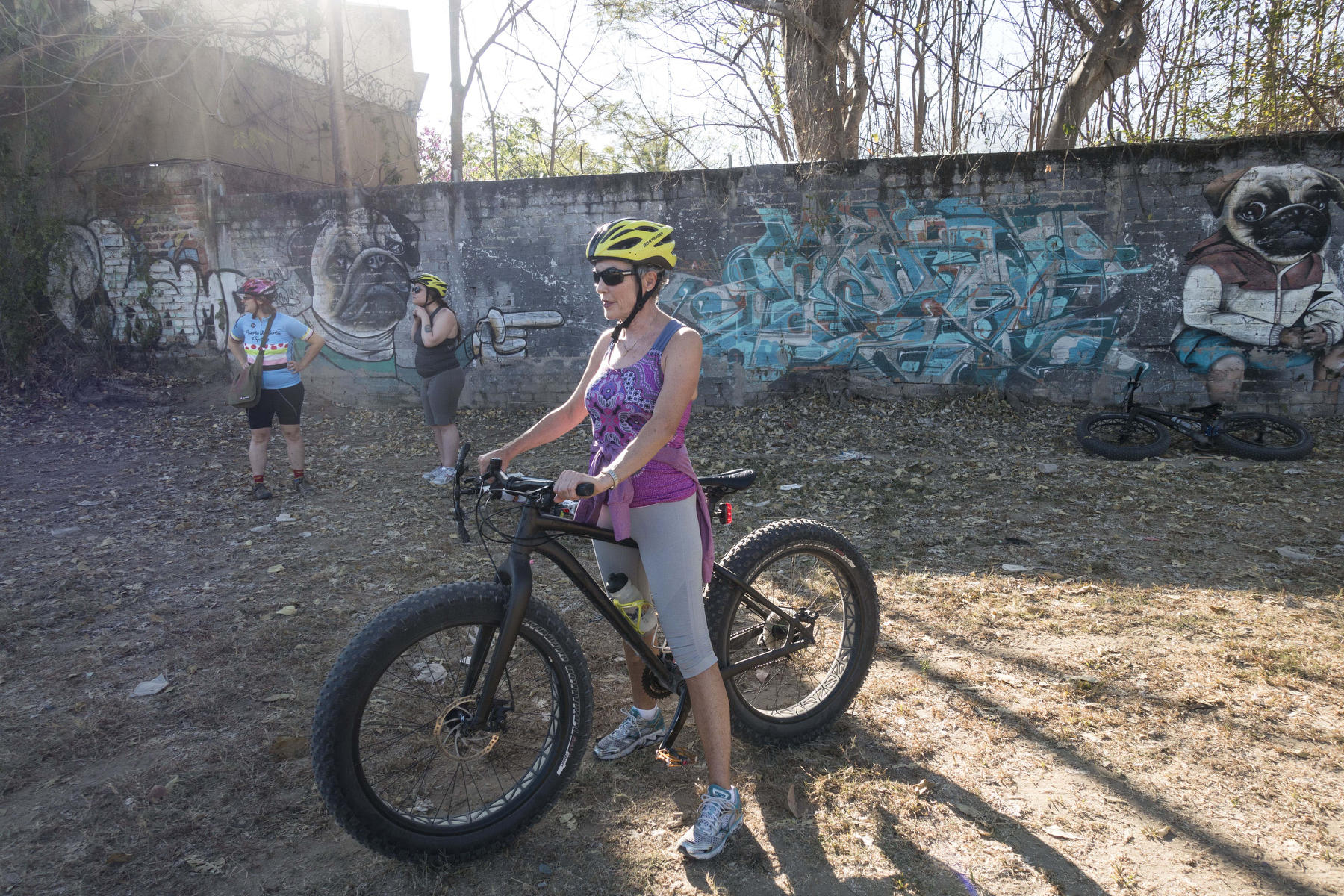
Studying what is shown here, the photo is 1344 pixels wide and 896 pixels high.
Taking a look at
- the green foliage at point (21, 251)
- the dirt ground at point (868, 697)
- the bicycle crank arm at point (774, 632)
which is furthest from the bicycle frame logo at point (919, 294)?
the green foliage at point (21, 251)

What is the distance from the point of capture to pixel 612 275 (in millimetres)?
2418

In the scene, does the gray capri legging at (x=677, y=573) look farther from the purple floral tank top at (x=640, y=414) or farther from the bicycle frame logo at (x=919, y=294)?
the bicycle frame logo at (x=919, y=294)

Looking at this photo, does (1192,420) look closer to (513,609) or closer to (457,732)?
(513,609)

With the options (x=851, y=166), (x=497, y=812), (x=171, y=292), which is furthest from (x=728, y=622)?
(x=171, y=292)

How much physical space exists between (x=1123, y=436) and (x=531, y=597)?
699 cm

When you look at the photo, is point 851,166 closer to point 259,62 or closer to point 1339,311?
point 1339,311

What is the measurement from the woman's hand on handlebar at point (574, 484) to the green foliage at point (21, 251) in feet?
38.3

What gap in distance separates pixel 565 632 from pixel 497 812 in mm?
608

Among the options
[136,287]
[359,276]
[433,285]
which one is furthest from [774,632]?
[136,287]

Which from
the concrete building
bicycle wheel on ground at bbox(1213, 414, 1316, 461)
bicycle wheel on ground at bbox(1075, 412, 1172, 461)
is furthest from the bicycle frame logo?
the concrete building

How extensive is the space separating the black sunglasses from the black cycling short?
16.1 feet

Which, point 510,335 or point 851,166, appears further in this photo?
point 510,335

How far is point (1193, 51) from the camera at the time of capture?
356 inches

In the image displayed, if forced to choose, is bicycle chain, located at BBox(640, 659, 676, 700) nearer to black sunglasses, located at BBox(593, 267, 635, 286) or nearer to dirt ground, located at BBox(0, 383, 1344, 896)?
dirt ground, located at BBox(0, 383, 1344, 896)
